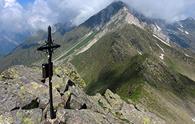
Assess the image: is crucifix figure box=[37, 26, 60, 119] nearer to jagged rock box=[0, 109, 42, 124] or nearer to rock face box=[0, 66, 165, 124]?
rock face box=[0, 66, 165, 124]

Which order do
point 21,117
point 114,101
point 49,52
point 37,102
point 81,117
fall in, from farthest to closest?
point 114,101, point 37,102, point 81,117, point 21,117, point 49,52

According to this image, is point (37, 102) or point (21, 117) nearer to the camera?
point (21, 117)

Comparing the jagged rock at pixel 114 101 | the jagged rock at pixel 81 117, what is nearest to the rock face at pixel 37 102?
the jagged rock at pixel 81 117

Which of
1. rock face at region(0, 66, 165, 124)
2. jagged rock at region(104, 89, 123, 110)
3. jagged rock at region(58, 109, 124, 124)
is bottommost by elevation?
jagged rock at region(58, 109, 124, 124)

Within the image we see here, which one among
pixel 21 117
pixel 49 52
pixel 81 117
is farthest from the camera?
pixel 81 117

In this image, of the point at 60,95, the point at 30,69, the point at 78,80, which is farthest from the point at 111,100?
the point at 60,95

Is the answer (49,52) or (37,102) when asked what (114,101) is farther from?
(49,52)

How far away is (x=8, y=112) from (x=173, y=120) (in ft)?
502

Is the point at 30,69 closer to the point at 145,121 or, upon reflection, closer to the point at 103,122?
the point at 103,122

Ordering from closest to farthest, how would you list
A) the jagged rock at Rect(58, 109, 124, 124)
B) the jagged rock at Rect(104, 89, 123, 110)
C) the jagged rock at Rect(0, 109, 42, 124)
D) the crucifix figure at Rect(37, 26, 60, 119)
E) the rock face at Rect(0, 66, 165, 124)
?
the crucifix figure at Rect(37, 26, 60, 119)
the jagged rock at Rect(0, 109, 42, 124)
the jagged rock at Rect(58, 109, 124, 124)
the rock face at Rect(0, 66, 165, 124)
the jagged rock at Rect(104, 89, 123, 110)

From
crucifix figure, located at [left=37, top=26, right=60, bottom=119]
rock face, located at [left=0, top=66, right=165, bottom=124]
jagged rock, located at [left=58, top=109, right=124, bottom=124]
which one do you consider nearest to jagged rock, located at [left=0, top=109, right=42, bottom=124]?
rock face, located at [left=0, top=66, right=165, bottom=124]

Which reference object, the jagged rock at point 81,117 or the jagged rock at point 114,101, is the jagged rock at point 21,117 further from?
the jagged rock at point 114,101

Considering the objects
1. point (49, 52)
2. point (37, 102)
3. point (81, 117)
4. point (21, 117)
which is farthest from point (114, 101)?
point (49, 52)

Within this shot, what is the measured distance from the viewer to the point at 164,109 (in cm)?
19888
